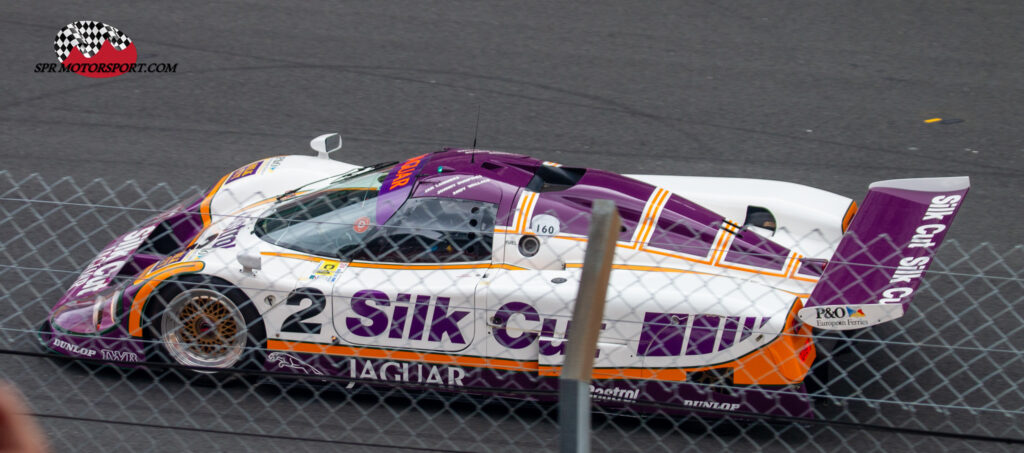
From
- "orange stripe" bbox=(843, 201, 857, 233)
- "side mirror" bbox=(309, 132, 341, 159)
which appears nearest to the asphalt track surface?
"side mirror" bbox=(309, 132, 341, 159)

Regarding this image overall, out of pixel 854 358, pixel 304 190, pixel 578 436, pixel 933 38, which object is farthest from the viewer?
pixel 933 38

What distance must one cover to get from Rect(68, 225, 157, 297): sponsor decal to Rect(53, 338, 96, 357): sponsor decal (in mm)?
231

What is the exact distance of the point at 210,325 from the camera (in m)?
4.36

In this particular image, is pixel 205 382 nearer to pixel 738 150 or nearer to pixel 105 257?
pixel 105 257

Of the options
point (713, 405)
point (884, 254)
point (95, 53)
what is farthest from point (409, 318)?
point (95, 53)

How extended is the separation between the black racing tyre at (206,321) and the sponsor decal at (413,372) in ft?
1.47

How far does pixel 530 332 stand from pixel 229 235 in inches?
57.1

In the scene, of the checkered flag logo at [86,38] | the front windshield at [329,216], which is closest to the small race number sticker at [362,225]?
the front windshield at [329,216]

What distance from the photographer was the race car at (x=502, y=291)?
3.99 metres

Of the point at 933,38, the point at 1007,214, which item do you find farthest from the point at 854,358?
the point at 933,38

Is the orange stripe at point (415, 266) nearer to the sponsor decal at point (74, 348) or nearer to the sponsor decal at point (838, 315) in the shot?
the sponsor decal at point (74, 348)

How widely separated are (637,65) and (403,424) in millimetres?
4915

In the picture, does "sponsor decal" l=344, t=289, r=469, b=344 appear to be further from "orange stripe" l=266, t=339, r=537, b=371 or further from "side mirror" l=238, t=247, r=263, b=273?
"side mirror" l=238, t=247, r=263, b=273

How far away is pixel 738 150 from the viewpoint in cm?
717
